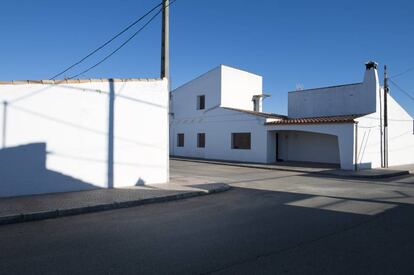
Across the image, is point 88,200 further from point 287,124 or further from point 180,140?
point 180,140

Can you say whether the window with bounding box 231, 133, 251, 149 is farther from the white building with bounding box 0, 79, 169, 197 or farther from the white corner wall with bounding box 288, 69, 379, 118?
the white building with bounding box 0, 79, 169, 197

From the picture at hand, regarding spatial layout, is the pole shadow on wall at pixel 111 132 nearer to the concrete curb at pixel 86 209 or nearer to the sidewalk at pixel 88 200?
the sidewalk at pixel 88 200

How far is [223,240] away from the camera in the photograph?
554cm

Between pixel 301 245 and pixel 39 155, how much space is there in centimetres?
750

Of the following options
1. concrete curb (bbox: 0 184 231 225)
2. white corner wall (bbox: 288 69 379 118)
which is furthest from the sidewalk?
white corner wall (bbox: 288 69 379 118)

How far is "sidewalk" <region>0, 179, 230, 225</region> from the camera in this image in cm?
730

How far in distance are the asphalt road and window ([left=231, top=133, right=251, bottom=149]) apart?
1546 cm

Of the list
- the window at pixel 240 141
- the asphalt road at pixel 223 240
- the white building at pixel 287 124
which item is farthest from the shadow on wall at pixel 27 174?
the window at pixel 240 141

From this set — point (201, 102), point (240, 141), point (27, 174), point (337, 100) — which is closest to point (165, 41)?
point (27, 174)

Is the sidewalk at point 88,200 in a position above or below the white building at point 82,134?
below

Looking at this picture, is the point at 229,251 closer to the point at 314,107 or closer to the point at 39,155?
the point at 39,155

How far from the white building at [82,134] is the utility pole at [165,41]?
46 centimetres

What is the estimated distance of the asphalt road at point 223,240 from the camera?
14.4ft

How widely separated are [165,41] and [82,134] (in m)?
4.59
